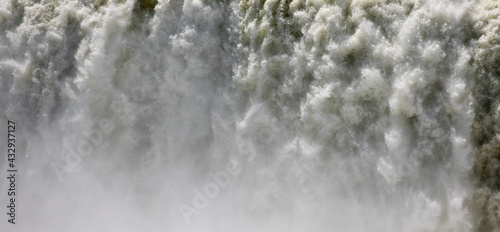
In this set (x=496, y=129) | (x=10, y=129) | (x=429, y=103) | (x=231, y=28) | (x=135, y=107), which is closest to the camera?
(x=496, y=129)

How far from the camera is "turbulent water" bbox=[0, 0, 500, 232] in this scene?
460 centimetres

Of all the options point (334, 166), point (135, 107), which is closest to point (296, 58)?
point (334, 166)

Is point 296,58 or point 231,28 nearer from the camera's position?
point 296,58

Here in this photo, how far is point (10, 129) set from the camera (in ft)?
23.6

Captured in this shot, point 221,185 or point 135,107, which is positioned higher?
point 135,107

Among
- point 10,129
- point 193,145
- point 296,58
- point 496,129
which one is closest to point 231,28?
point 296,58

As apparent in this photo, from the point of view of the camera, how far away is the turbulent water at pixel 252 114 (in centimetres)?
460

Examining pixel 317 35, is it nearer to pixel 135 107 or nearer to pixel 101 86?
pixel 135 107

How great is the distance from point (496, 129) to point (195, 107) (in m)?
3.49

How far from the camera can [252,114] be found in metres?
5.64

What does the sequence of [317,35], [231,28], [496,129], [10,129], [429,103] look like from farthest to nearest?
[10,129], [231,28], [317,35], [429,103], [496,129]

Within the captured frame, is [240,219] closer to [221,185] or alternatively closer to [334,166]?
[221,185]

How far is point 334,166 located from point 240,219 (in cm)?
151

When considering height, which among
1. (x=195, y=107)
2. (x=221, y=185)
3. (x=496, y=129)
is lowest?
(x=496, y=129)
